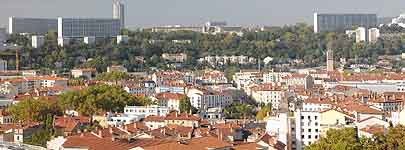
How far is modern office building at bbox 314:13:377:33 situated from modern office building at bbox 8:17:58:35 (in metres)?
18.0

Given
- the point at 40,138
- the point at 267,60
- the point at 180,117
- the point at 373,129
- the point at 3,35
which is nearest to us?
the point at 373,129

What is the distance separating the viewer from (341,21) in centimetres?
7688

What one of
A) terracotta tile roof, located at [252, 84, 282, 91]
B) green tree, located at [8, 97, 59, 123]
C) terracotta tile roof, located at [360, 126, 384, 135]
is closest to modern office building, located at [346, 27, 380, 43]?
terracotta tile roof, located at [252, 84, 282, 91]

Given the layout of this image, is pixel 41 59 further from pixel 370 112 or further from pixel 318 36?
pixel 370 112

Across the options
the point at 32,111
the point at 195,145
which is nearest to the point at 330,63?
the point at 32,111

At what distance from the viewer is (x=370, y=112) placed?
20.7 metres

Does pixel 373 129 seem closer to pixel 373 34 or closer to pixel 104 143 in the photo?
pixel 104 143

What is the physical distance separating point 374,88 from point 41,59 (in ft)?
57.3

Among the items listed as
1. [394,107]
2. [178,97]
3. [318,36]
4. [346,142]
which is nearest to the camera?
[346,142]

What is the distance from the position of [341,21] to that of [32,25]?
79.1 feet

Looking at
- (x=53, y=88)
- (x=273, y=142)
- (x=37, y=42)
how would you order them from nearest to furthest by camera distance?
1. (x=273, y=142)
2. (x=53, y=88)
3. (x=37, y=42)

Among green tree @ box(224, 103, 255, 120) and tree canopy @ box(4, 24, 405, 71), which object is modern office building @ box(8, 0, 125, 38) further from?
green tree @ box(224, 103, 255, 120)

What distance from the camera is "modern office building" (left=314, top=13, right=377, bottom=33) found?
7212 cm

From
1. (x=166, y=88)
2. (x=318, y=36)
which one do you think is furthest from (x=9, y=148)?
(x=318, y=36)
